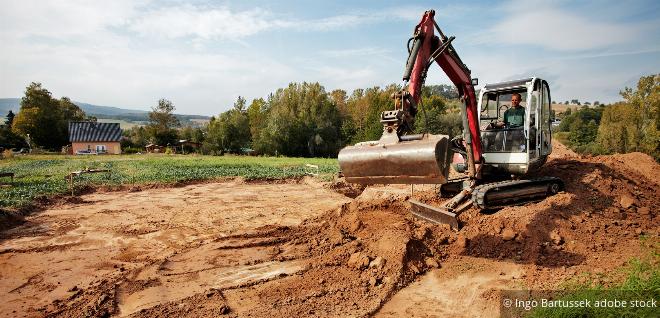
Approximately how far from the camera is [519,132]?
848 centimetres

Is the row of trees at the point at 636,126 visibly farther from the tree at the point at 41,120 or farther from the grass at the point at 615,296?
the tree at the point at 41,120

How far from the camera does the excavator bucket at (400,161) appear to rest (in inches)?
226

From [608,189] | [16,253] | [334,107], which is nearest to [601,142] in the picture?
[334,107]

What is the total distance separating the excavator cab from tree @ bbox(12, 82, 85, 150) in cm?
7066

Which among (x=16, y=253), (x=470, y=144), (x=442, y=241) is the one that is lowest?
(x=16, y=253)

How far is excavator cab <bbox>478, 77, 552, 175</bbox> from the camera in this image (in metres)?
8.37

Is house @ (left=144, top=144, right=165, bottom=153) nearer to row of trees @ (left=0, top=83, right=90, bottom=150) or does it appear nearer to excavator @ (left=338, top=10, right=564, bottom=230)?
row of trees @ (left=0, top=83, right=90, bottom=150)

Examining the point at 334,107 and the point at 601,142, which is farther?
the point at 334,107

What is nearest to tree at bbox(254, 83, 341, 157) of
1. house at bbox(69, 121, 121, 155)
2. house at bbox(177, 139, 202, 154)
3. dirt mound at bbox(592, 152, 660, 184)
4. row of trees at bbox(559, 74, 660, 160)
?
house at bbox(177, 139, 202, 154)

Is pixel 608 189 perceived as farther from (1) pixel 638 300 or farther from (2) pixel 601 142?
(2) pixel 601 142

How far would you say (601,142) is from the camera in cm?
3794

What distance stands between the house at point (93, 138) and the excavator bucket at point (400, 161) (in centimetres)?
6527

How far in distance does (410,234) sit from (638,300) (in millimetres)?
3579

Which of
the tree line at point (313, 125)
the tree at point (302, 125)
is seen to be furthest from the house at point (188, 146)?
the tree at point (302, 125)
